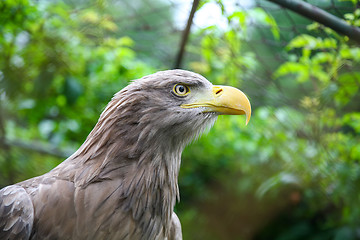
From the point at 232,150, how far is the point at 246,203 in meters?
0.64

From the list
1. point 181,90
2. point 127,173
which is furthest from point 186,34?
point 127,173

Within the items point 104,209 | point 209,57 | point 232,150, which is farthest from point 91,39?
point 104,209

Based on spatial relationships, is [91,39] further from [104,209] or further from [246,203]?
[104,209]

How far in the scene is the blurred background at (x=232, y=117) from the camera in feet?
10.9

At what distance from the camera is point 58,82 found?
13.2 ft

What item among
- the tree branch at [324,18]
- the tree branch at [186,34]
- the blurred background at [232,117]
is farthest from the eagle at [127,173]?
the blurred background at [232,117]

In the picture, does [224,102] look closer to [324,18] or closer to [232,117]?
[324,18]

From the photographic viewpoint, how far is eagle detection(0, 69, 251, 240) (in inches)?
67.1

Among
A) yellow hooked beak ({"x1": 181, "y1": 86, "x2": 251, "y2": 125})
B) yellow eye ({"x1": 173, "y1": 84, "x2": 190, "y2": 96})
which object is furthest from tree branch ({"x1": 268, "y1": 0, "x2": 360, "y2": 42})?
yellow eye ({"x1": 173, "y1": 84, "x2": 190, "y2": 96})

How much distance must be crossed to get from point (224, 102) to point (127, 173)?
2.02 feet

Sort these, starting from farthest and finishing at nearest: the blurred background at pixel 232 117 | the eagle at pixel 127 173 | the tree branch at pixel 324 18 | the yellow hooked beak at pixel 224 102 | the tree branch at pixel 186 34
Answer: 1. the blurred background at pixel 232 117
2. the tree branch at pixel 186 34
3. the tree branch at pixel 324 18
4. the yellow hooked beak at pixel 224 102
5. the eagle at pixel 127 173

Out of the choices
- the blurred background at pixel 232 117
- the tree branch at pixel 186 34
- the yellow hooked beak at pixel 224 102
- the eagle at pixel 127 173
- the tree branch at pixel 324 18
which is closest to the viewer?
the eagle at pixel 127 173

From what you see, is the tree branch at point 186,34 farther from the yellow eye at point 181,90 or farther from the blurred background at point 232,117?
the yellow eye at point 181,90

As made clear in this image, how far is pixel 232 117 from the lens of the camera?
4406 mm
